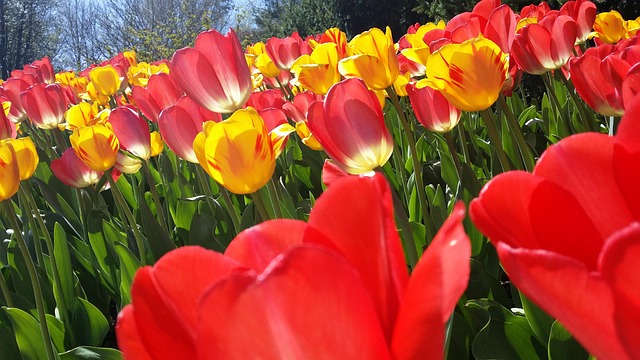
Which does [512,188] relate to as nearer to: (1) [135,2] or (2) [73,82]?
(2) [73,82]

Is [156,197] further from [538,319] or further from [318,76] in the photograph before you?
[538,319]

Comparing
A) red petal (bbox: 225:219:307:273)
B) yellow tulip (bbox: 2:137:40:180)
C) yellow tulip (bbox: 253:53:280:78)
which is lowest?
yellow tulip (bbox: 253:53:280:78)

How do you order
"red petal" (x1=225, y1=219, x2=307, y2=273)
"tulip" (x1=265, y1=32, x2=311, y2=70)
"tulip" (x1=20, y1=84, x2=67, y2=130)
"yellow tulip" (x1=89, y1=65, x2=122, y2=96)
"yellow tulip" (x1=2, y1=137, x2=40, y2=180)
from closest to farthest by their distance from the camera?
1. "red petal" (x1=225, y1=219, x2=307, y2=273)
2. "yellow tulip" (x1=2, y1=137, x2=40, y2=180)
3. "tulip" (x1=20, y1=84, x2=67, y2=130)
4. "tulip" (x1=265, y1=32, x2=311, y2=70)
5. "yellow tulip" (x1=89, y1=65, x2=122, y2=96)

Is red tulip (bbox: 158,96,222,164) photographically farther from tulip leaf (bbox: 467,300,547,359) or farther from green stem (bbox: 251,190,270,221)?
tulip leaf (bbox: 467,300,547,359)

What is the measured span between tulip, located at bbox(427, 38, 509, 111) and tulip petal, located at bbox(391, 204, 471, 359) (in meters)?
0.86

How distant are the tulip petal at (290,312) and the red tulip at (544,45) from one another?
4.68 ft

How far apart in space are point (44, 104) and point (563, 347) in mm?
2287

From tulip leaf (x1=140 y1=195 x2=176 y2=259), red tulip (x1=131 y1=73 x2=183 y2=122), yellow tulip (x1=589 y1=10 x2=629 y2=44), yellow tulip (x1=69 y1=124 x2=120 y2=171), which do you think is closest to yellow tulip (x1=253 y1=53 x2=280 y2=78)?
red tulip (x1=131 y1=73 x2=183 y2=122)

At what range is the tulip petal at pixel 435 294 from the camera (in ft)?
1.00

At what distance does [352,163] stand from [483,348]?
353mm

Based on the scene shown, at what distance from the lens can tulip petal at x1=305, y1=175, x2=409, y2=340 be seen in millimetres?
363

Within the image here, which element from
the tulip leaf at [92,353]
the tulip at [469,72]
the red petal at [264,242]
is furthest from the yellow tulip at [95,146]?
the red petal at [264,242]

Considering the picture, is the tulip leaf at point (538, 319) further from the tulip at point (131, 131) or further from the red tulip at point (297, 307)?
the tulip at point (131, 131)

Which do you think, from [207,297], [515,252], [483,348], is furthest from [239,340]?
[483,348]
